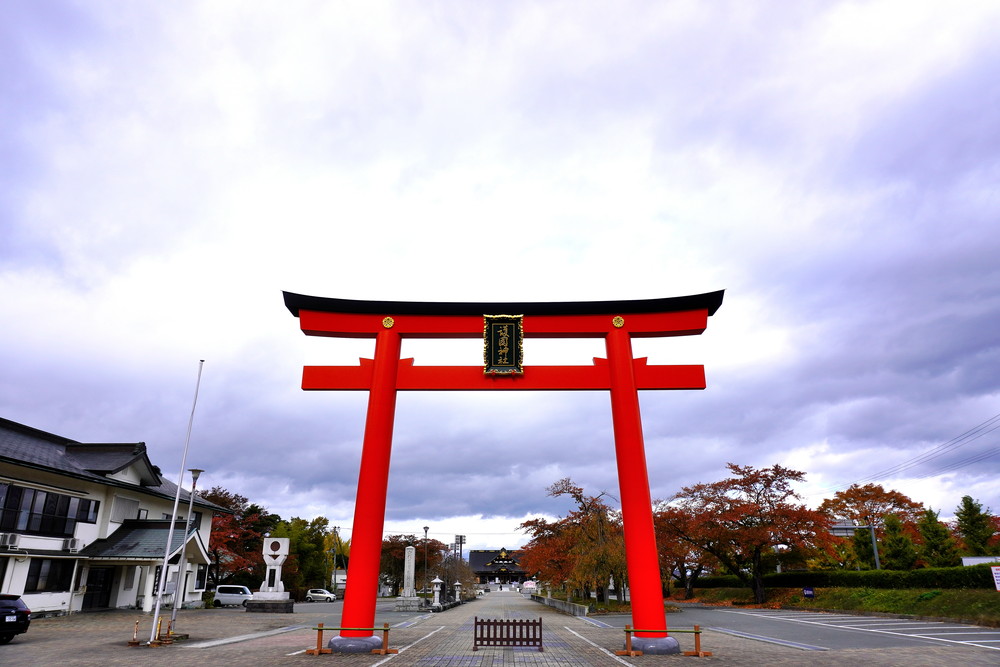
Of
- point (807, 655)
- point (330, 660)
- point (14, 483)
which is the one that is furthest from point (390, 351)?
point (14, 483)

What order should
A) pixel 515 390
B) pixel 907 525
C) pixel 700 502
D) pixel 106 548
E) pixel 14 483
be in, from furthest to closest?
pixel 907 525 < pixel 700 502 < pixel 106 548 < pixel 14 483 < pixel 515 390

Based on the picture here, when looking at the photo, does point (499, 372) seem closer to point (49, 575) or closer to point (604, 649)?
point (604, 649)

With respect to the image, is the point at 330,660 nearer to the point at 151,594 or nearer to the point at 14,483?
the point at 14,483

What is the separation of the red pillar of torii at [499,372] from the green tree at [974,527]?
34926 millimetres

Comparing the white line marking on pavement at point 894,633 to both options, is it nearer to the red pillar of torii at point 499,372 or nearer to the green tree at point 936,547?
the red pillar of torii at point 499,372

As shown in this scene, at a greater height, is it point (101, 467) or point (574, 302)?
point (574, 302)

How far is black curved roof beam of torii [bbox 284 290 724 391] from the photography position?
17000 millimetres

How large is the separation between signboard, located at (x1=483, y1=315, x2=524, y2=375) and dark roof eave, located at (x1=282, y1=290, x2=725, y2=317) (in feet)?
1.26

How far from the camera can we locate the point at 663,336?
18.0m

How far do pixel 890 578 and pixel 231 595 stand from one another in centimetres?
3896

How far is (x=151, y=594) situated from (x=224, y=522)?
37.6 feet

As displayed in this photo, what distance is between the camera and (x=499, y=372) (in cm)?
1677

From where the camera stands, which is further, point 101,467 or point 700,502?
point 700,502

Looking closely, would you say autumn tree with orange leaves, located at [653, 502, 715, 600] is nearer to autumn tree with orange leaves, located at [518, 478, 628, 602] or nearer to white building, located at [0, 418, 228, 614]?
autumn tree with orange leaves, located at [518, 478, 628, 602]
